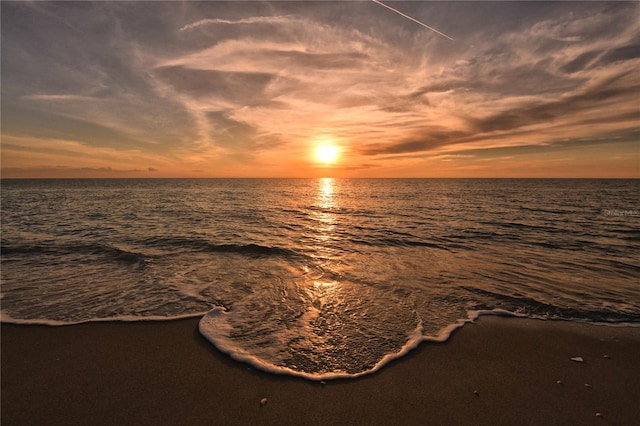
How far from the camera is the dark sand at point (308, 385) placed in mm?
4027

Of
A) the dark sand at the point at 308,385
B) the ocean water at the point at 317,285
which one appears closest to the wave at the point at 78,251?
the ocean water at the point at 317,285

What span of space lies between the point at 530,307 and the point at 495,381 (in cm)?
416

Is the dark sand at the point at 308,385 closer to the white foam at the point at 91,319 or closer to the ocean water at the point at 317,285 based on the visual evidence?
the white foam at the point at 91,319

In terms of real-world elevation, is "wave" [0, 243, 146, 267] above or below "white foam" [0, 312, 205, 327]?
below

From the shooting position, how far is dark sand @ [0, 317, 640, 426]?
4027 millimetres

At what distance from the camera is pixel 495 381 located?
189 inches

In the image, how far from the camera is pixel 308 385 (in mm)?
4688

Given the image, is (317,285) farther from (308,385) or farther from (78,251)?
(78,251)

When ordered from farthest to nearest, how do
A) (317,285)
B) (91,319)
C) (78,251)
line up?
(78,251), (317,285), (91,319)

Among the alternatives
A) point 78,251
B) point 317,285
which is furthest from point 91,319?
point 78,251

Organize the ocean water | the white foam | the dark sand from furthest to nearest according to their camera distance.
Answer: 1. the white foam
2. the ocean water
3. the dark sand

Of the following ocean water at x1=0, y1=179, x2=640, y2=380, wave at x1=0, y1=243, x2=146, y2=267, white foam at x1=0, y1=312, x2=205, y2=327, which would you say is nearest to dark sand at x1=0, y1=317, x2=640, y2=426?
white foam at x1=0, y1=312, x2=205, y2=327

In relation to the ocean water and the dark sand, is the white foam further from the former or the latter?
the dark sand

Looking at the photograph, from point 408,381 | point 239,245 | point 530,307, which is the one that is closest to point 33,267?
point 239,245
